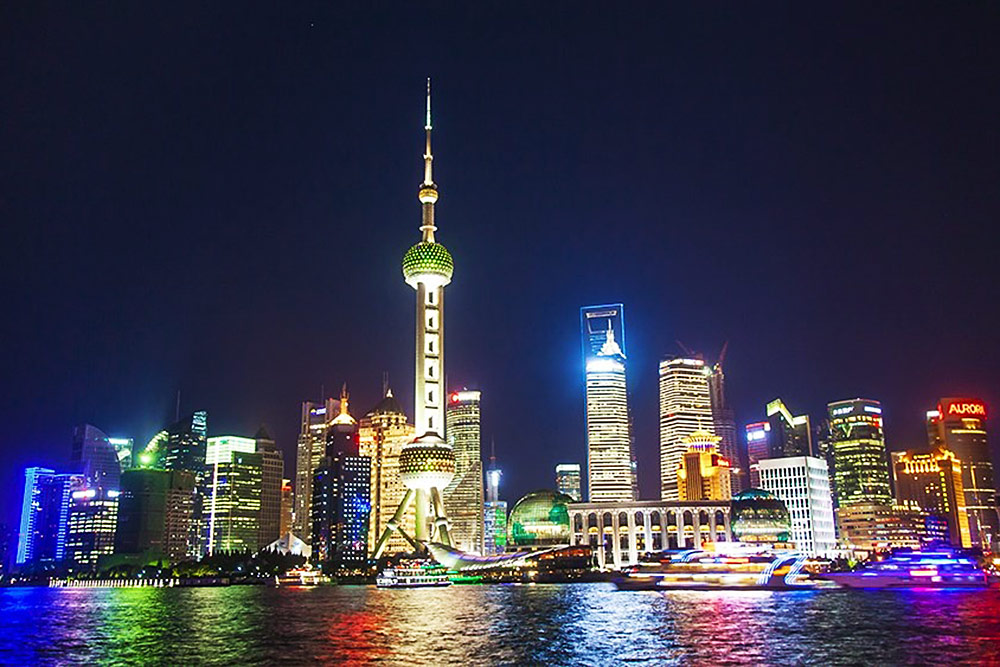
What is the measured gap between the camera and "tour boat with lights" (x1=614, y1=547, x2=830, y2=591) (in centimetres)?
16462

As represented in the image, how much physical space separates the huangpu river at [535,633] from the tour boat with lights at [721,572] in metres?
29.6

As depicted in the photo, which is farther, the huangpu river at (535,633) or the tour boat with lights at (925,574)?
the tour boat with lights at (925,574)

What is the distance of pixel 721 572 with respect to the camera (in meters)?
168

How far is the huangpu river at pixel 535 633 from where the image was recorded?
217 feet

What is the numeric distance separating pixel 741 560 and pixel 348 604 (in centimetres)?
6981

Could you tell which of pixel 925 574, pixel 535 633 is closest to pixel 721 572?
pixel 925 574

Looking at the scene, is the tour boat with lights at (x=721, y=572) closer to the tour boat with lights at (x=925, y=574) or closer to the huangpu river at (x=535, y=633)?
the tour boat with lights at (x=925, y=574)

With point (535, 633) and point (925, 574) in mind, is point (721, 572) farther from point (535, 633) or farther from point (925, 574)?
point (535, 633)

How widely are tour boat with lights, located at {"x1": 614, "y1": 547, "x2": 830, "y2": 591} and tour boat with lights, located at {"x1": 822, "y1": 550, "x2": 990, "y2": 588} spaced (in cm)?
838

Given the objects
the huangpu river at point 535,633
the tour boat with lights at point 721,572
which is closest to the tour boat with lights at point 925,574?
the tour boat with lights at point 721,572

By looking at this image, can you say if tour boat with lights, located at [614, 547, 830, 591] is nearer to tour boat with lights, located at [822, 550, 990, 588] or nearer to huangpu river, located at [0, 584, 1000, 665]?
tour boat with lights, located at [822, 550, 990, 588]

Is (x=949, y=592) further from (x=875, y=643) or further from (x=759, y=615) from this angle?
(x=875, y=643)

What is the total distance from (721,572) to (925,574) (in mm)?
33353

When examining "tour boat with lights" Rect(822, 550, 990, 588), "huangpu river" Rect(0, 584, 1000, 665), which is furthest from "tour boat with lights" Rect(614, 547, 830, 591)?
Answer: "huangpu river" Rect(0, 584, 1000, 665)
